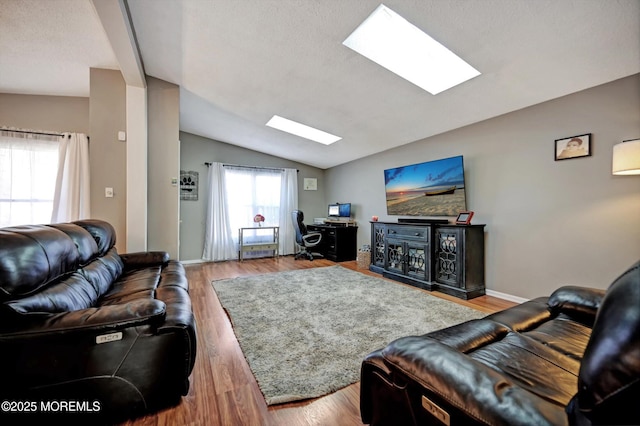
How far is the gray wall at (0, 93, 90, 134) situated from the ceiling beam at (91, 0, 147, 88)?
1219 millimetres

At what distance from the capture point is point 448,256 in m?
3.33

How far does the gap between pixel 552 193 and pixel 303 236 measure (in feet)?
13.1

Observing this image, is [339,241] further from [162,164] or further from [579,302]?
[579,302]

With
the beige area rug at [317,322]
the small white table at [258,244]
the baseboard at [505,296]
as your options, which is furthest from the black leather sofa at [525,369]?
the small white table at [258,244]

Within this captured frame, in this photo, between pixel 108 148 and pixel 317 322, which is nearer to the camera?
pixel 317 322

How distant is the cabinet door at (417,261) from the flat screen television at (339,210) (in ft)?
6.80

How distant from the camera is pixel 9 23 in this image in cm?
232

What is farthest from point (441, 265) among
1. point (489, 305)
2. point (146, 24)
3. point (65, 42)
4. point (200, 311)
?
point (65, 42)

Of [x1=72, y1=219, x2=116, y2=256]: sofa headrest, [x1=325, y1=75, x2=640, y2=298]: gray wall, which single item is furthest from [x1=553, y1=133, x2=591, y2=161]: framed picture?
[x1=72, y1=219, x2=116, y2=256]: sofa headrest

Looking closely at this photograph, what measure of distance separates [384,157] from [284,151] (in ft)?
7.12

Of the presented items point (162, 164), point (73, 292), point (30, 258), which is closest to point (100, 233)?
point (73, 292)

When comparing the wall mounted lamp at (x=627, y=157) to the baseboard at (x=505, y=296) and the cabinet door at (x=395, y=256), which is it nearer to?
the baseboard at (x=505, y=296)

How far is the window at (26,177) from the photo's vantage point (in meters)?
3.30

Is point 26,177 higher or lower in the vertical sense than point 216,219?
higher
